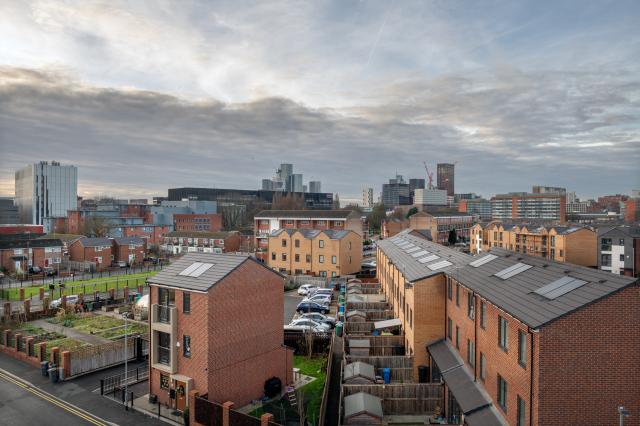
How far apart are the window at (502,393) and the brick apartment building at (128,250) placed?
7122 centimetres

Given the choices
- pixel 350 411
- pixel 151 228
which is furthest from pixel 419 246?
pixel 151 228

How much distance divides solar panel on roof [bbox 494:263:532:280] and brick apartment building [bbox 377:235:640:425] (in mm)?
65

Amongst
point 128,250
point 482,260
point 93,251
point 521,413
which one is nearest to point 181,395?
point 521,413

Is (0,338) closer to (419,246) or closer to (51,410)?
(51,410)

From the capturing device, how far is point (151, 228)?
101 m

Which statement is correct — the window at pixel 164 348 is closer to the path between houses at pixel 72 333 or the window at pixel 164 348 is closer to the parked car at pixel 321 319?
the path between houses at pixel 72 333

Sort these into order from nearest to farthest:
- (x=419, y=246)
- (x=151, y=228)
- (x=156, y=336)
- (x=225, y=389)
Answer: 1. (x=225, y=389)
2. (x=156, y=336)
3. (x=419, y=246)
4. (x=151, y=228)

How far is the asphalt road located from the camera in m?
41.0

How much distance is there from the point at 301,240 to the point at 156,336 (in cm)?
4042

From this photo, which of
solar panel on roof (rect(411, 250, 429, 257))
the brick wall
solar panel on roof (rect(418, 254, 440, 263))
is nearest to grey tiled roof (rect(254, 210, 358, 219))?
solar panel on roof (rect(411, 250, 429, 257))

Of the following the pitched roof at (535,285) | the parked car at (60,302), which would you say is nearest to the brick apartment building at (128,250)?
the parked car at (60,302)

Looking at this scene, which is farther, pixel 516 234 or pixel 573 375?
pixel 516 234

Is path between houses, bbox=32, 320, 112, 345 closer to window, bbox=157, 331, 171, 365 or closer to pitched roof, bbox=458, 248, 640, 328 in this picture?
window, bbox=157, 331, 171, 365

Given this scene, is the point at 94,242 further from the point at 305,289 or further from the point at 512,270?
the point at 512,270
